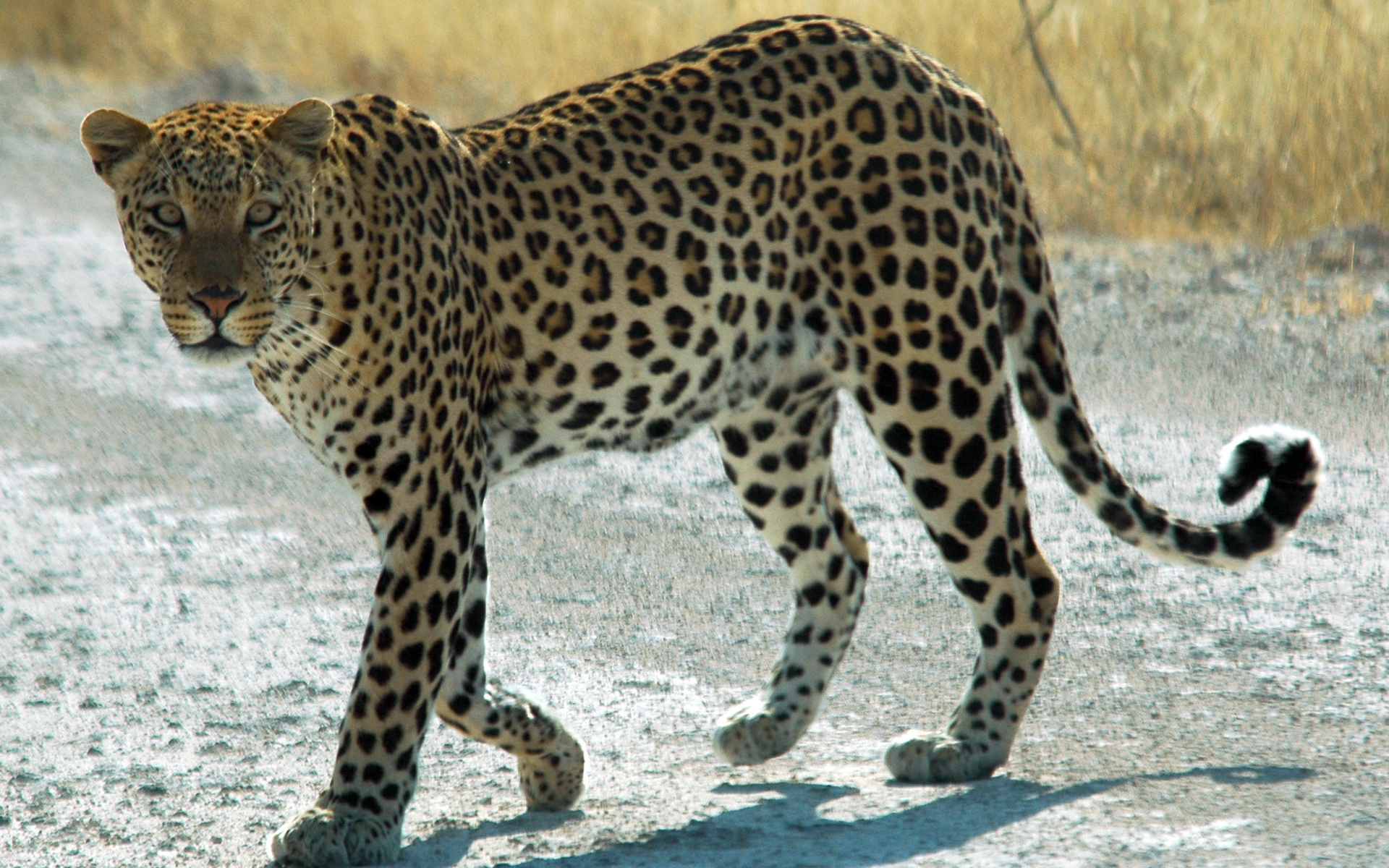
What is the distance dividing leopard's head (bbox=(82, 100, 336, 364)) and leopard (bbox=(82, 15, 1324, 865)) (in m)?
0.01

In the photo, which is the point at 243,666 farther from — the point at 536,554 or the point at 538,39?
the point at 538,39

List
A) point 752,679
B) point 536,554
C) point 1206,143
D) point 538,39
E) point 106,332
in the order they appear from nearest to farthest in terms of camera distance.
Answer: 1. point 752,679
2. point 536,554
3. point 106,332
4. point 1206,143
5. point 538,39

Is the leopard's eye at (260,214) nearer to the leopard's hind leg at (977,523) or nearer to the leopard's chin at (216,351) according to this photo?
the leopard's chin at (216,351)

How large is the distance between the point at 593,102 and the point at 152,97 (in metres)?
10.9

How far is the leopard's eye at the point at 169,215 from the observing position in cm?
411

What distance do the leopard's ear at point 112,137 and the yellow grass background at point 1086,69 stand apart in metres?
6.94

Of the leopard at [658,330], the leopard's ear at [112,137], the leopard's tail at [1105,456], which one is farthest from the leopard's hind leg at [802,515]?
the leopard's ear at [112,137]

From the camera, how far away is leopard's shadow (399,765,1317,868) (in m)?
4.19

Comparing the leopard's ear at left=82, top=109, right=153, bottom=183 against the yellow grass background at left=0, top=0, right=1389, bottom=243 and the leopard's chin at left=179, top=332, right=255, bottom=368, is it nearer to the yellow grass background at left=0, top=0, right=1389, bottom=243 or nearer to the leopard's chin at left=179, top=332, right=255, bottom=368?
the leopard's chin at left=179, top=332, right=255, bottom=368

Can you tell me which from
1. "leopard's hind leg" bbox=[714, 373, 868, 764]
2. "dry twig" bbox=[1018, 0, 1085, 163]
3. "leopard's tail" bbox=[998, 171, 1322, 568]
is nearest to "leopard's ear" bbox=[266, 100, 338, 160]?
"leopard's hind leg" bbox=[714, 373, 868, 764]

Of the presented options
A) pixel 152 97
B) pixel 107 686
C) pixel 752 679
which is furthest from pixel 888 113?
pixel 152 97

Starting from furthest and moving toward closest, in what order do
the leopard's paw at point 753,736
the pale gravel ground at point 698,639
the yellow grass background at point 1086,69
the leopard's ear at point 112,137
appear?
the yellow grass background at point 1086,69
the leopard's paw at point 753,736
the pale gravel ground at point 698,639
the leopard's ear at point 112,137

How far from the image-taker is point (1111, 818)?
4.22 m

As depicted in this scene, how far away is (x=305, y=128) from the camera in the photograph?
165 inches
